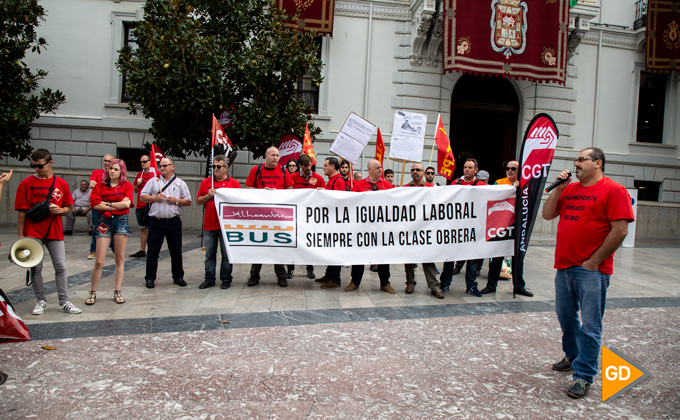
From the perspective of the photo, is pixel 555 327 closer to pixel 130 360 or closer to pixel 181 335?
pixel 181 335

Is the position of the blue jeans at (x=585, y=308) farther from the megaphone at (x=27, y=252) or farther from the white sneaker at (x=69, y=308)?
the megaphone at (x=27, y=252)

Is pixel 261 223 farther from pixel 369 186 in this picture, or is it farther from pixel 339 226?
pixel 369 186

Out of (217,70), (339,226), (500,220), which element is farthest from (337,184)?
(217,70)

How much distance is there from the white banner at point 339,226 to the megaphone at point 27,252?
7.68 ft

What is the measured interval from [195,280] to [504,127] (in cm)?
1487

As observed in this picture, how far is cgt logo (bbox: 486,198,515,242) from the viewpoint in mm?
6703

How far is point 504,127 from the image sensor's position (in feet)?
59.1

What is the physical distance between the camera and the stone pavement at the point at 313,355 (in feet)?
10.6

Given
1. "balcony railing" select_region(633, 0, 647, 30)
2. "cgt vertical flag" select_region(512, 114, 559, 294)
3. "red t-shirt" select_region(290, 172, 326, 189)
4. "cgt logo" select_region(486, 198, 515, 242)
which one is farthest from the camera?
"balcony railing" select_region(633, 0, 647, 30)

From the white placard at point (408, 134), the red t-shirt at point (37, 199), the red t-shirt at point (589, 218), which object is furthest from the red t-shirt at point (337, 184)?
the red t-shirt at point (589, 218)

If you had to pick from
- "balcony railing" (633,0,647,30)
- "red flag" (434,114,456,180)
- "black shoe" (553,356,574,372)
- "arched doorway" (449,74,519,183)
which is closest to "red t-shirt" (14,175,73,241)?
"black shoe" (553,356,574,372)

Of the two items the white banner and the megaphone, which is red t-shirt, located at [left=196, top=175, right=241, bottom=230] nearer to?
the white banner

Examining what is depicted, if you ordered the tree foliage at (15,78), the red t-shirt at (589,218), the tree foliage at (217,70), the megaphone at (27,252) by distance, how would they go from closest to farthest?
the red t-shirt at (589,218) → the megaphone at (27,252) → the tree foliage at (217,70) → the tree foliage at (15,78)

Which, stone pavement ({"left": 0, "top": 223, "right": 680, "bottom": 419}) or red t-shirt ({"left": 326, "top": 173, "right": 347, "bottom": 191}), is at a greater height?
red t-shirt ({"left": 326, "top": 173, "right": 347, "bottom": 191})
